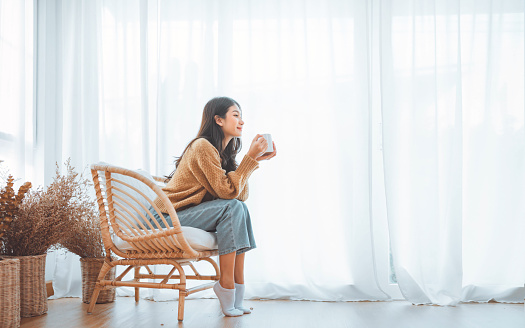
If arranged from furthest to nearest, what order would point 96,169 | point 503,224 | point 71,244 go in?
point 503,224, point 71,244, point 96,169

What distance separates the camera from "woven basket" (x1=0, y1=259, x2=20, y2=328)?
6.29 ft

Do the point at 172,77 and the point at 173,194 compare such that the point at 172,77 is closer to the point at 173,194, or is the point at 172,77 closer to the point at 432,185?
the point at 173,194

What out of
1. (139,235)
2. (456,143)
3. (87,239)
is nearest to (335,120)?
(456,143)

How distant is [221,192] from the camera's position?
2150 millimetres

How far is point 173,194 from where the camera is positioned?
225cm

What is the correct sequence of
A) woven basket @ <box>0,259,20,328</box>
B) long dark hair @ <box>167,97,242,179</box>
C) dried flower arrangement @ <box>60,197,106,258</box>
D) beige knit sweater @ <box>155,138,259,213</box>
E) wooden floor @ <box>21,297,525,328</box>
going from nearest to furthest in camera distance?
1. woven basket @ <box>0,259,20,328</box>
2. wooden floor @ <box>21,297,525,328</box>
3. beige knit sweater @ <box>155,138,259,213</box>
4. long dark hair @ <box>167,97,242,179</box>
5. dried flower arrangement @ <box>60,197,106,258</box>

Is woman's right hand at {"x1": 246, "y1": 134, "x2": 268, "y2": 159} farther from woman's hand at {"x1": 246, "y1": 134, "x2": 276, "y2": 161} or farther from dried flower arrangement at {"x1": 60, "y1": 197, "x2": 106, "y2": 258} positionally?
dried flower arrangement at {"x1": 60, "y1": 197, "x2": 106, "y2": 258}

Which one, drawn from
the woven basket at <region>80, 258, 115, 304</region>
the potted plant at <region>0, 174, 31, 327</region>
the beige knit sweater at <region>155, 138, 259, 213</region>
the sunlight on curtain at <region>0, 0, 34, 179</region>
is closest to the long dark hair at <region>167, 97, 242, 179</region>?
the beige knit sweater at <region>155, 138, 259, 213</region>

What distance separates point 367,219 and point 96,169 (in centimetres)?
141

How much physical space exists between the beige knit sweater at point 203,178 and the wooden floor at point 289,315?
1.59 feet

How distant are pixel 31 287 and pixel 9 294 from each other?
306mm

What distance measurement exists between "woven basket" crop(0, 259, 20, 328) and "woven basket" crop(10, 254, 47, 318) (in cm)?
24

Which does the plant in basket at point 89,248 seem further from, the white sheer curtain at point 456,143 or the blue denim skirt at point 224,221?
the white sheer curtain at point 456,143

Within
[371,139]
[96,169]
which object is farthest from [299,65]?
[96,169]
